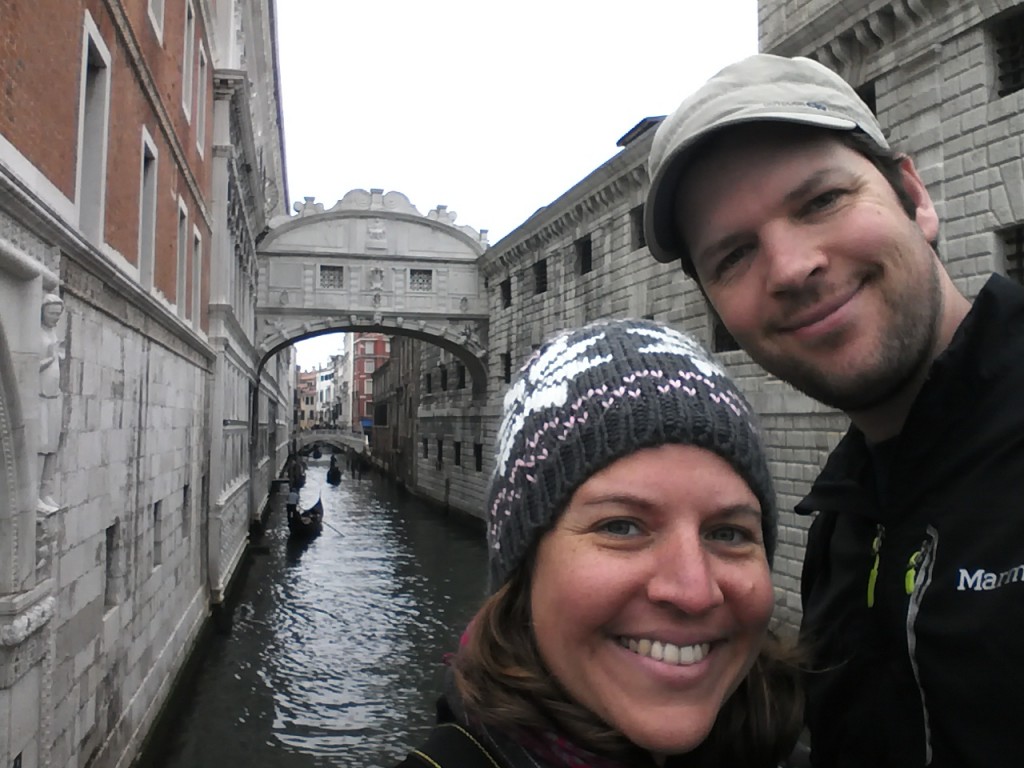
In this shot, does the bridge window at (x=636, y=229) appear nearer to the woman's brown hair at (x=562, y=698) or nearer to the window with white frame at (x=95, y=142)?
the window with white frame at (x=95, y=142)

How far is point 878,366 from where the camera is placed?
1.28 m

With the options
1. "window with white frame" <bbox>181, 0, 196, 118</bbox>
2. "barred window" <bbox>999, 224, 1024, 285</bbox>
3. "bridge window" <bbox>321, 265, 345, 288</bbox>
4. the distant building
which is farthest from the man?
the distant building

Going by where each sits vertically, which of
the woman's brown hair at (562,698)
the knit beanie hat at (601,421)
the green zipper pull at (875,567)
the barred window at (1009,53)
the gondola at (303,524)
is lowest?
the gondola at (303,524)

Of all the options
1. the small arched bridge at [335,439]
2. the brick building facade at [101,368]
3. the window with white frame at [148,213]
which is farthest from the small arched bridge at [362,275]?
the small arched bridge at [335,439]

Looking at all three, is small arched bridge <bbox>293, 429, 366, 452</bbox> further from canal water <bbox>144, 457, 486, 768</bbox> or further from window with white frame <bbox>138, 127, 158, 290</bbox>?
Result: window with white frame <bbox>138, 127, 158, 290</bbox>

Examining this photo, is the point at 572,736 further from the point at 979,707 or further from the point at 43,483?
the point at 43,483

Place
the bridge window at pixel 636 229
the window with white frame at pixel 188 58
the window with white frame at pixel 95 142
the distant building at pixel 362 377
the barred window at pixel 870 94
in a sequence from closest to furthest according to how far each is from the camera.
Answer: the window with white frame at pixel 95 142 → the barred window at pixel 870 94 → the window with white frame at pixel 188 58 → the bridge window at pixel 636 229 → the distant building at pixel 362 377

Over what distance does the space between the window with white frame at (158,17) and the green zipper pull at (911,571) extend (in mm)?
7798

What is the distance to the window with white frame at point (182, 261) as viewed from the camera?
884cm

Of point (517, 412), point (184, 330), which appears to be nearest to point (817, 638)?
point (517, 412)

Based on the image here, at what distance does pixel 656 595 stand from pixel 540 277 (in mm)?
17819

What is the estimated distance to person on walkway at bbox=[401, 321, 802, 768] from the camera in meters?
1.12

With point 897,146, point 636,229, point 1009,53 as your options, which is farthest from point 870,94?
point 636,229

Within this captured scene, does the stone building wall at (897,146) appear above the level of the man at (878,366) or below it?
above
